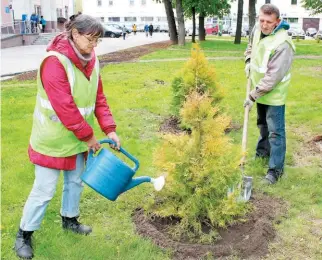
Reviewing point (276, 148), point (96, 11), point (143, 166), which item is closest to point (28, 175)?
point (143, 166)

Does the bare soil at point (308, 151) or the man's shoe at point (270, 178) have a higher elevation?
the man's shoe at point (270, 178)

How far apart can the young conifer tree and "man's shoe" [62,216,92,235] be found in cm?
64

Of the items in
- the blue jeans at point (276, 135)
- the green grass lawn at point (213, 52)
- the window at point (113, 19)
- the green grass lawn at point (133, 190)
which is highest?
the blue jeans at point (276, 135)

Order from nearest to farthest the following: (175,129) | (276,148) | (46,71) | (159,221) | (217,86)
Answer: (46,71)
(159,221)
(276,148)
(217,86)
(175,129)

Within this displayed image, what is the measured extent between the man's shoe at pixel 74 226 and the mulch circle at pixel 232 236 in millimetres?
452

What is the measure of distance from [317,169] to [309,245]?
2.06 metres

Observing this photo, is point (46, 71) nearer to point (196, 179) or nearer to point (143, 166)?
point (196, 179)

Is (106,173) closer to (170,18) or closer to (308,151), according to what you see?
(308,151)

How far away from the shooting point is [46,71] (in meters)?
3.18

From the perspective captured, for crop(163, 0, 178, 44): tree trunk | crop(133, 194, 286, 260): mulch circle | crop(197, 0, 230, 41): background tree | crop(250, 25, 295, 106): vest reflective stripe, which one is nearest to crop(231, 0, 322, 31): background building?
crop(197, 0, 230, 41): background tree

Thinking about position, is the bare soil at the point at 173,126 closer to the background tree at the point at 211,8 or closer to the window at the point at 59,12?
the background tree at the point at 211,8

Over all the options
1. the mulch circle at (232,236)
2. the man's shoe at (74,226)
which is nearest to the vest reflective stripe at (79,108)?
the man's shoe at (74,226)

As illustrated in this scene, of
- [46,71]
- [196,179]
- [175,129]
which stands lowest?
[175,129]

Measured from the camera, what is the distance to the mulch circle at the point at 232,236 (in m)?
3.68
